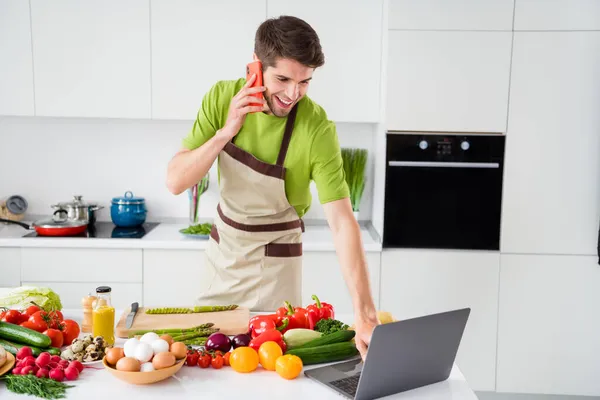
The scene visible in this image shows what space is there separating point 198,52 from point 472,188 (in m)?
1.62

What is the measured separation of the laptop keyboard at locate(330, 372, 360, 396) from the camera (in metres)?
1.57

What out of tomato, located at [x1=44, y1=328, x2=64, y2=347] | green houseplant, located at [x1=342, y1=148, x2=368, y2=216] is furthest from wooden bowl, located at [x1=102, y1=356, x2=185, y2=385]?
green houseplant, located at [x1=342, y1=148, x2=368, y2=216]

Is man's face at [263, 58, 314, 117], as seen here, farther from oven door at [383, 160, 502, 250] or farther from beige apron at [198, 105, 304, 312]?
oven door at [383, 160, 502, 250]

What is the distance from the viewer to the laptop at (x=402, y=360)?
1.48m

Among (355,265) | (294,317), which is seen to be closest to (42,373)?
(294,317)

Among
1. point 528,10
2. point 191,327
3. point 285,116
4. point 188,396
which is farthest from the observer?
point 528,10

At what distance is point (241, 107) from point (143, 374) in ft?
2.95

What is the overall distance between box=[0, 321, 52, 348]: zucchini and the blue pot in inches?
81.7

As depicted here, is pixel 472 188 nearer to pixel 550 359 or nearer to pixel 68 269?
pixel 550 359

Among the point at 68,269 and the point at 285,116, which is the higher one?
the point at 285,116

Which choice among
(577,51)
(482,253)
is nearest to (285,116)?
(482,253)

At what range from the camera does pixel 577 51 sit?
3.27 metres

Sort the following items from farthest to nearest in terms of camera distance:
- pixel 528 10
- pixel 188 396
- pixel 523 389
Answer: pixel 523 389 → pixel 528 10 → pixel 188 396

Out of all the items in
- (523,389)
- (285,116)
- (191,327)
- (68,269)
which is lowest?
(523,389)
